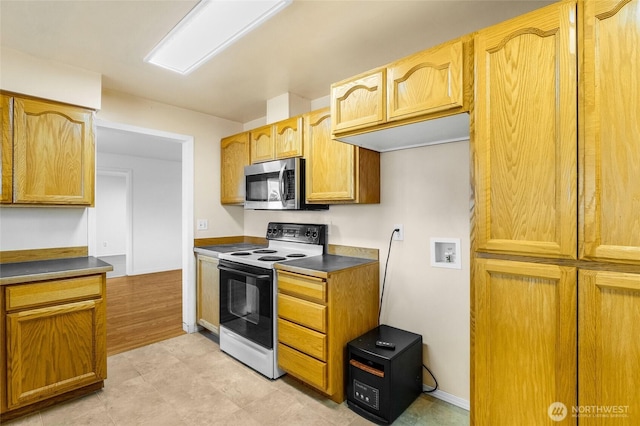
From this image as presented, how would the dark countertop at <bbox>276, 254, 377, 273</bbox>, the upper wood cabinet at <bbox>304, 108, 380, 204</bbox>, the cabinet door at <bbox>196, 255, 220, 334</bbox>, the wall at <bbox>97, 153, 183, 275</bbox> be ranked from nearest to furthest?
the dark countertop at <bbox>276, 254, 377, 273</bbox> < the upper wood cabinet at <bbox>304, 108, 380, 204</bbox> < the cabinet door at <bbox>196, 255, 220, 334</bbox> < the wall at <bbox>97, 153, 183, 275</bbox>

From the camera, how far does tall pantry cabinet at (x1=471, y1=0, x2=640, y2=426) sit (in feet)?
3.55

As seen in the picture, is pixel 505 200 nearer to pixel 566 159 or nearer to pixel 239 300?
pixel 566 159

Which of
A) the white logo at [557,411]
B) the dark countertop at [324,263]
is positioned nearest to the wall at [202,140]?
the dark countertop at [324,263]

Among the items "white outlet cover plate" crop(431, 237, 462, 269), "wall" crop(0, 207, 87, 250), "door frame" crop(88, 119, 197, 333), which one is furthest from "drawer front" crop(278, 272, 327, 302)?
"wall" crop(0, 207, 87, 250)

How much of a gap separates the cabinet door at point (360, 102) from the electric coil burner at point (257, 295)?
1176mm

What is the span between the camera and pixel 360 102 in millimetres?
1882

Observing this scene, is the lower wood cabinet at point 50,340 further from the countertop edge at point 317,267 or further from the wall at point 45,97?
the countertop edge at point 317,267

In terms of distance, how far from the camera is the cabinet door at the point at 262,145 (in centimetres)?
301

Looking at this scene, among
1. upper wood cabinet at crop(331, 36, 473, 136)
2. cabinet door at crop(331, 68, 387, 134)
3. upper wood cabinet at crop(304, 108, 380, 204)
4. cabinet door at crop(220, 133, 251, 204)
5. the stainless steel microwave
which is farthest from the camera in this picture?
cabinet door at crop(220, 133, 251, 204)

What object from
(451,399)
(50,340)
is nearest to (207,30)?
(50,340)

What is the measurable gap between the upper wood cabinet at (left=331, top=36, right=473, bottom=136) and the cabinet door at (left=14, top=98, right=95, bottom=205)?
200 centimetres

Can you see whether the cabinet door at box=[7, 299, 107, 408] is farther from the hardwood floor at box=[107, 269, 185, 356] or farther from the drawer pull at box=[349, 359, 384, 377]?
the drawer pull at box=[349, 359, 384, 377]

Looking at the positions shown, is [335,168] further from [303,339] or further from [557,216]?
[557,216]

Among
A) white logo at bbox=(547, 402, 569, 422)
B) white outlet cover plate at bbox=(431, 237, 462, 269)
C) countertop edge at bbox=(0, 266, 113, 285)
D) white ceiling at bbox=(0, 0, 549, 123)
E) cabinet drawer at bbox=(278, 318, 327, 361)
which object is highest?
white ceiling at bbox=(0, 0, 549, 123)
